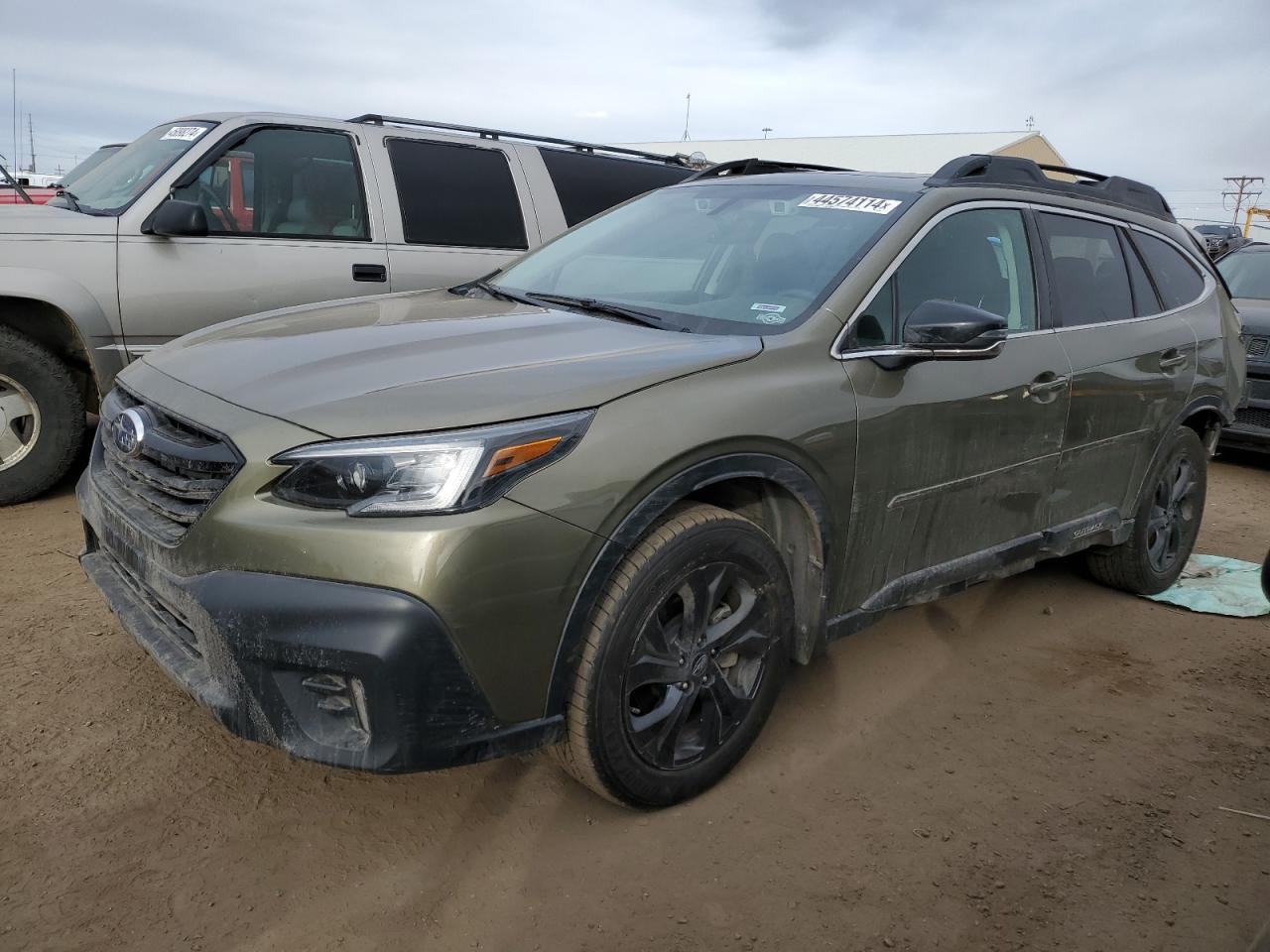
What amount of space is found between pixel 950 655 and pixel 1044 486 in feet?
2.51

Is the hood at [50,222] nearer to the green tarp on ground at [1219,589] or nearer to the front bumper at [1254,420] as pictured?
the green tarp on ground at [1219,589]

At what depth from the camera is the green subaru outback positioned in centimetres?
218

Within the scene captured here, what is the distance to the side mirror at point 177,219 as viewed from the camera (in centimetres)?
488

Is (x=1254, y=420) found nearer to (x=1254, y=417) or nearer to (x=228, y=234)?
(x=1254, y=417)

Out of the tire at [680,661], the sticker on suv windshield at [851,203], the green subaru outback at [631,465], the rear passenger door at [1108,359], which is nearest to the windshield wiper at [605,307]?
the green subaru outback at [631,465]

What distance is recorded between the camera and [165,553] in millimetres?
2371

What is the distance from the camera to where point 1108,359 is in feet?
12.6

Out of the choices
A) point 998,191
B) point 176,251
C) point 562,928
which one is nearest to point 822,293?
point 998,191

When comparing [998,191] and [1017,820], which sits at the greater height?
[998,191]

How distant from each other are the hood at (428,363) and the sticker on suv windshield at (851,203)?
83 cm

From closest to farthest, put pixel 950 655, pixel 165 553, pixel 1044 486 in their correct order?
pixel 165 553
pixel 1044 486
pixel 950 655

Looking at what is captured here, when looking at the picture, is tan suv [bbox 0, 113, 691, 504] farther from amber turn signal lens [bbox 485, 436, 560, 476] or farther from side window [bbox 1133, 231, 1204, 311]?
amber turn signal lens [bbox 485, 436, 560, 476]

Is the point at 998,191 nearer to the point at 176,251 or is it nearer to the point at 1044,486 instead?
the point at 1044,486

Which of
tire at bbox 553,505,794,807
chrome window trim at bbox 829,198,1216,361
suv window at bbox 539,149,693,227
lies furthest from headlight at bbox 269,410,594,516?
suv window at bbox 539,149,693,227
